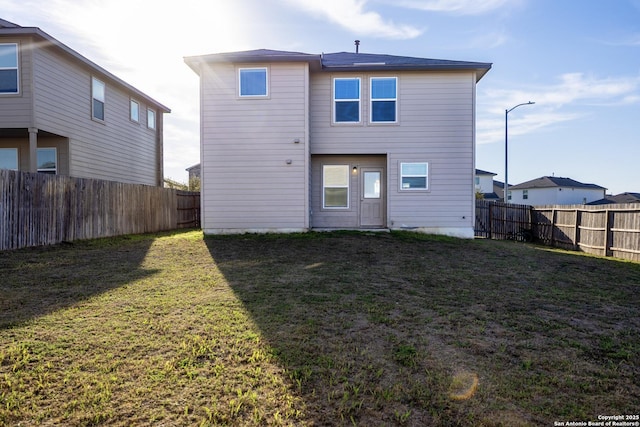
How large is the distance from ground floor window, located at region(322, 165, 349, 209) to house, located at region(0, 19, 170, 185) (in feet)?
29.7

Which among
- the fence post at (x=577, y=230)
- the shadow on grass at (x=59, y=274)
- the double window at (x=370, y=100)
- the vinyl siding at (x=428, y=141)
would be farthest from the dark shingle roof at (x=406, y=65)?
the shadow on grass at (x=59, y=274)

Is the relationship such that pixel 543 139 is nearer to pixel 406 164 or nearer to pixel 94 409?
pixel 406 164

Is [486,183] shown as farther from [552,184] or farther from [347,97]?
[347,97]

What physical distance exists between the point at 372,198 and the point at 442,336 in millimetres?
9553

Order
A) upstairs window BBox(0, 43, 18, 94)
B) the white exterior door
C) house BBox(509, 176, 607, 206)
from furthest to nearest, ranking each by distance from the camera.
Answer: house BBox(509, 176, 607, 206)
the white exterior door
upstairs window BBox(0, 43, 18, 94)

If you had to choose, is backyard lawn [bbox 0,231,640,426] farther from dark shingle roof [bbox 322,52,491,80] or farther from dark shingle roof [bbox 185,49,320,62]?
dark shingle roof [bbox 322,52,491,80]

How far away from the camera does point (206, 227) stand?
38.5 ft

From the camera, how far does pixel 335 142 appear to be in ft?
41.1

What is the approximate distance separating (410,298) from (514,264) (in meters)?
4.24

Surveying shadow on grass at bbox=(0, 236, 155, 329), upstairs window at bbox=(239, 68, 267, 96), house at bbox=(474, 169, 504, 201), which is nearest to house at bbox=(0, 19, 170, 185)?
shadow on grass at bbox=(0, 236, 155, 329)

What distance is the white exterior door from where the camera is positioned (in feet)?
42.3

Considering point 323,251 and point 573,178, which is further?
point 573,178

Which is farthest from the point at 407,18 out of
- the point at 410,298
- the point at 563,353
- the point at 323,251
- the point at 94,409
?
the point at 94,409

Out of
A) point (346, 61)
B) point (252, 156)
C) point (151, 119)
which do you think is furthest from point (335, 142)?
point (151, 119)
